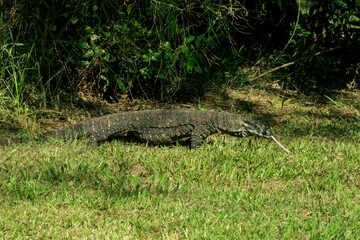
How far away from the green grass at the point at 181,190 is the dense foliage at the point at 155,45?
4.94ft

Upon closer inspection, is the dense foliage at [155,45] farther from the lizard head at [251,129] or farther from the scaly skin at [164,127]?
the lizard head at [251,129]

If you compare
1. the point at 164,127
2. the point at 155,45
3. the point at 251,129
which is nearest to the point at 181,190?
the point at 164,127

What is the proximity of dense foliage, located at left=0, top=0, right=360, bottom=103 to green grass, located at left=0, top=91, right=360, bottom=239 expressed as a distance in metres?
1.51

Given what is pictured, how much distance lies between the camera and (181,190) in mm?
3893

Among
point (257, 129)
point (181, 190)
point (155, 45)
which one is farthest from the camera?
point (155, 45)

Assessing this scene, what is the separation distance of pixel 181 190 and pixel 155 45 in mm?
3144

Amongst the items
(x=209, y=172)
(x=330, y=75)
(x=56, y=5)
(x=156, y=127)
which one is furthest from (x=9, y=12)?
(x=330, y=75)

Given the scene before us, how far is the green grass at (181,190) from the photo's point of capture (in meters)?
3.23

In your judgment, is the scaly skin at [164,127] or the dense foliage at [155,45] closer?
the scaly skin at [164,127]

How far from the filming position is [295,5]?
7363 millimetres

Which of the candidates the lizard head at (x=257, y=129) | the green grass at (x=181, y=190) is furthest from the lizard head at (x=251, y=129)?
the green grass at (x=181, y=190)

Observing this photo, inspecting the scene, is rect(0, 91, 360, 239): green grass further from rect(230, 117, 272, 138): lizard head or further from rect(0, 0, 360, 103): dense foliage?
rect(0, 0, 360, 103): dense foliage

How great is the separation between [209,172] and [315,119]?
2.68 meters

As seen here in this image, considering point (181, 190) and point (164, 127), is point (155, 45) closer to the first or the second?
point (164, 127)
